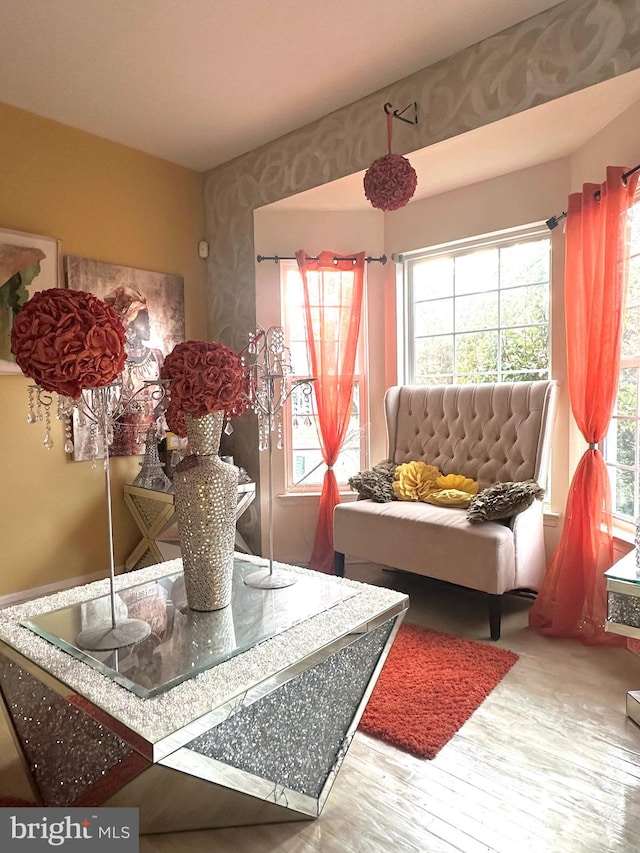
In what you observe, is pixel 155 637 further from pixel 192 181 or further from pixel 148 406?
pixel 192 181

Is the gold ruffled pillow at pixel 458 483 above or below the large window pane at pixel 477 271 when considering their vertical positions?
below

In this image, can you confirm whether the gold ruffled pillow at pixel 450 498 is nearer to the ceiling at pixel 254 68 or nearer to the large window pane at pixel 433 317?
the large window pane at pixel 433 317

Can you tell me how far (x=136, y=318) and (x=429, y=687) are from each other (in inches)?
108

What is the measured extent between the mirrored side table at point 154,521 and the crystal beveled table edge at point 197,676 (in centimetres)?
164

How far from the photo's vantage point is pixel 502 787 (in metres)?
1.64

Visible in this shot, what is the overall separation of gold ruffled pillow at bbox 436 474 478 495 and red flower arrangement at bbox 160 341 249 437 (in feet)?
6.70

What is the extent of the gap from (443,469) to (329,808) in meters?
2.15

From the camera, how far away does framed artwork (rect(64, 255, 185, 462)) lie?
3387 mm

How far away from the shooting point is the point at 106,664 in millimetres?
1206

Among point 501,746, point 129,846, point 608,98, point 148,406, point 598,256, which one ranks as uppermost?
point 608,98

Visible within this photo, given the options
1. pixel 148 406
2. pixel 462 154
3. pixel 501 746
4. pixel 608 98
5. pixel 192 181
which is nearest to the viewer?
pixel 501 746

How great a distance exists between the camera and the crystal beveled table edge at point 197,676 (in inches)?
40.9

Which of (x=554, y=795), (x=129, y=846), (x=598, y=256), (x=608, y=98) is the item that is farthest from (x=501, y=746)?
(x=608, y=98)

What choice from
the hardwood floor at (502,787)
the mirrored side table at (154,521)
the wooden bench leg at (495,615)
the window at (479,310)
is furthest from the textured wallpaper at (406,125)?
the hardwood floor at (502,787)
